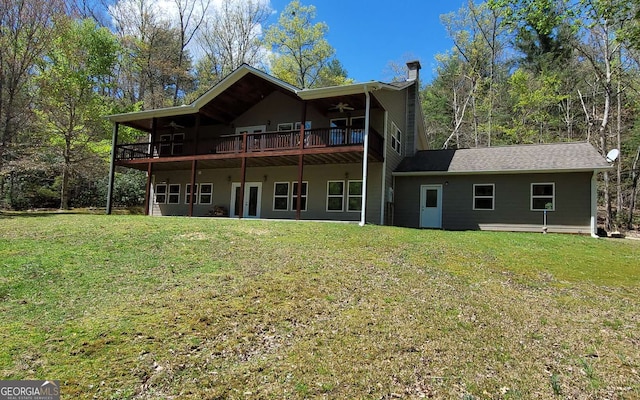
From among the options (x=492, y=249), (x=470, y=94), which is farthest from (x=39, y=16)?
(x=470, y=94)

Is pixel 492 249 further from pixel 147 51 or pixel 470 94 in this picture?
pixel 147 51

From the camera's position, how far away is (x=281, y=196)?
1712cm

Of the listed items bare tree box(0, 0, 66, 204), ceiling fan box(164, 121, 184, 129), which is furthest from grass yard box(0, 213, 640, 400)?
bare tree box(0, 0, 66, 204)

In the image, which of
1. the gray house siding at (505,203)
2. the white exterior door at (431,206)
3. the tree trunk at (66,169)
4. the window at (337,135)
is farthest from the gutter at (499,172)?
the tree trunk at (66,169)

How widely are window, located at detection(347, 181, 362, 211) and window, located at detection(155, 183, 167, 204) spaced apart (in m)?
9.97

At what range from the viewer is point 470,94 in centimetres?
2894

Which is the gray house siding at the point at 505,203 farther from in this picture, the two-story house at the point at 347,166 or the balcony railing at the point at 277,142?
the balcony railing at the point at 277,142

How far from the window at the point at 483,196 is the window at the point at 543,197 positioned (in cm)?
142

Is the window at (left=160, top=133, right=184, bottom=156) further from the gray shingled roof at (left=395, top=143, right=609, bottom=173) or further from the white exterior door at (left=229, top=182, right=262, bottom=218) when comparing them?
the gray shingled roof at (left=395, top=143, right=609, bottom=173)

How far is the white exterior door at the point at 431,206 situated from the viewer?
15.9 m

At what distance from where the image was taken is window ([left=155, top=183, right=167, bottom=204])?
19.8 m

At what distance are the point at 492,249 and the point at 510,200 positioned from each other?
5845mm

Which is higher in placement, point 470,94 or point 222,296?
point 470,94

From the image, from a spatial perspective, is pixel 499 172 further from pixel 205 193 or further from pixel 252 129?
pixel 205 193
